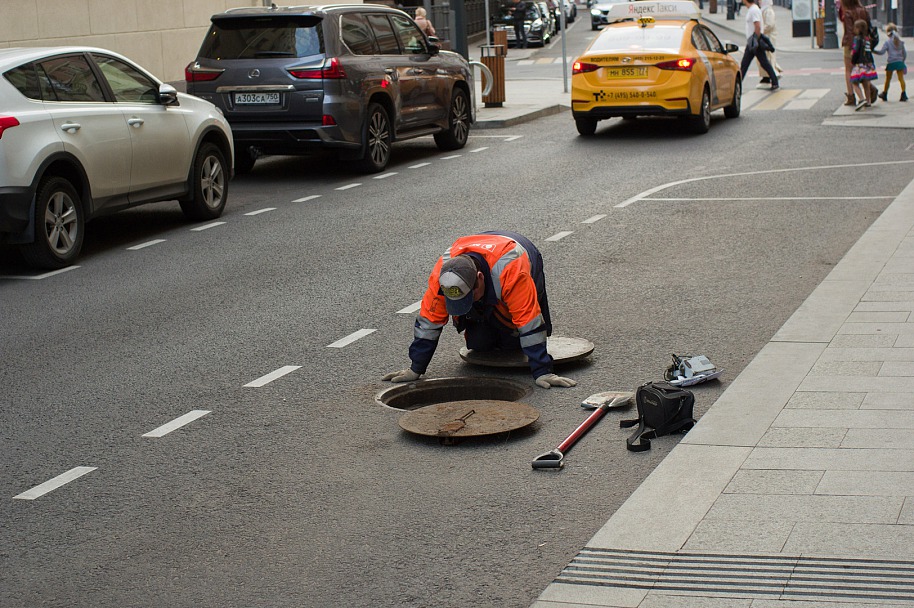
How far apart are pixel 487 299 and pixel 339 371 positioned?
3.31ft

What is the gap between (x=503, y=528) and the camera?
4.93m

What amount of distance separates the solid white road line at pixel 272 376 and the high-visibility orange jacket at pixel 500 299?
814mm

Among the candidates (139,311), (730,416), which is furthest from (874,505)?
(139,311)

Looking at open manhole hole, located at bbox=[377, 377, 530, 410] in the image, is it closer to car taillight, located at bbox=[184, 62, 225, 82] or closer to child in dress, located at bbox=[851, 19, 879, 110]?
car taillight, located at bbox=[184, 62, 225, 82]

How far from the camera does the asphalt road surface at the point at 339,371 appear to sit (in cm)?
471

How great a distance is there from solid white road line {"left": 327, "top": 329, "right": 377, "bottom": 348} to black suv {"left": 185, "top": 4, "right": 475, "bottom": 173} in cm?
732

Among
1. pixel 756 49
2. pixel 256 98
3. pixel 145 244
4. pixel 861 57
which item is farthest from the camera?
pixel 756 49

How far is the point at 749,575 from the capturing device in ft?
14.1

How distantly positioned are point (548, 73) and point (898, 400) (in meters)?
29.3

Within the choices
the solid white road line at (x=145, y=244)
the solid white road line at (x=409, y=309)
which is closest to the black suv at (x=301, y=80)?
the solid white road line at (x=145, y=244)

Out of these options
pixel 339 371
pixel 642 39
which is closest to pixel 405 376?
pixel 339 371

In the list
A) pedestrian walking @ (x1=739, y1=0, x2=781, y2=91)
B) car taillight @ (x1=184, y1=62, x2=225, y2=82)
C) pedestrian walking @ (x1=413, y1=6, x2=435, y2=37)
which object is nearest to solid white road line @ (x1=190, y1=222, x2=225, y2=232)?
car taillight @ (x1=184, y1=62, x2=225, y2=82)

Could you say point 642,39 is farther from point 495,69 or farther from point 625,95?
point 495,69

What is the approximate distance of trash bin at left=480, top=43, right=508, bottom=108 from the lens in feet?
76.6
